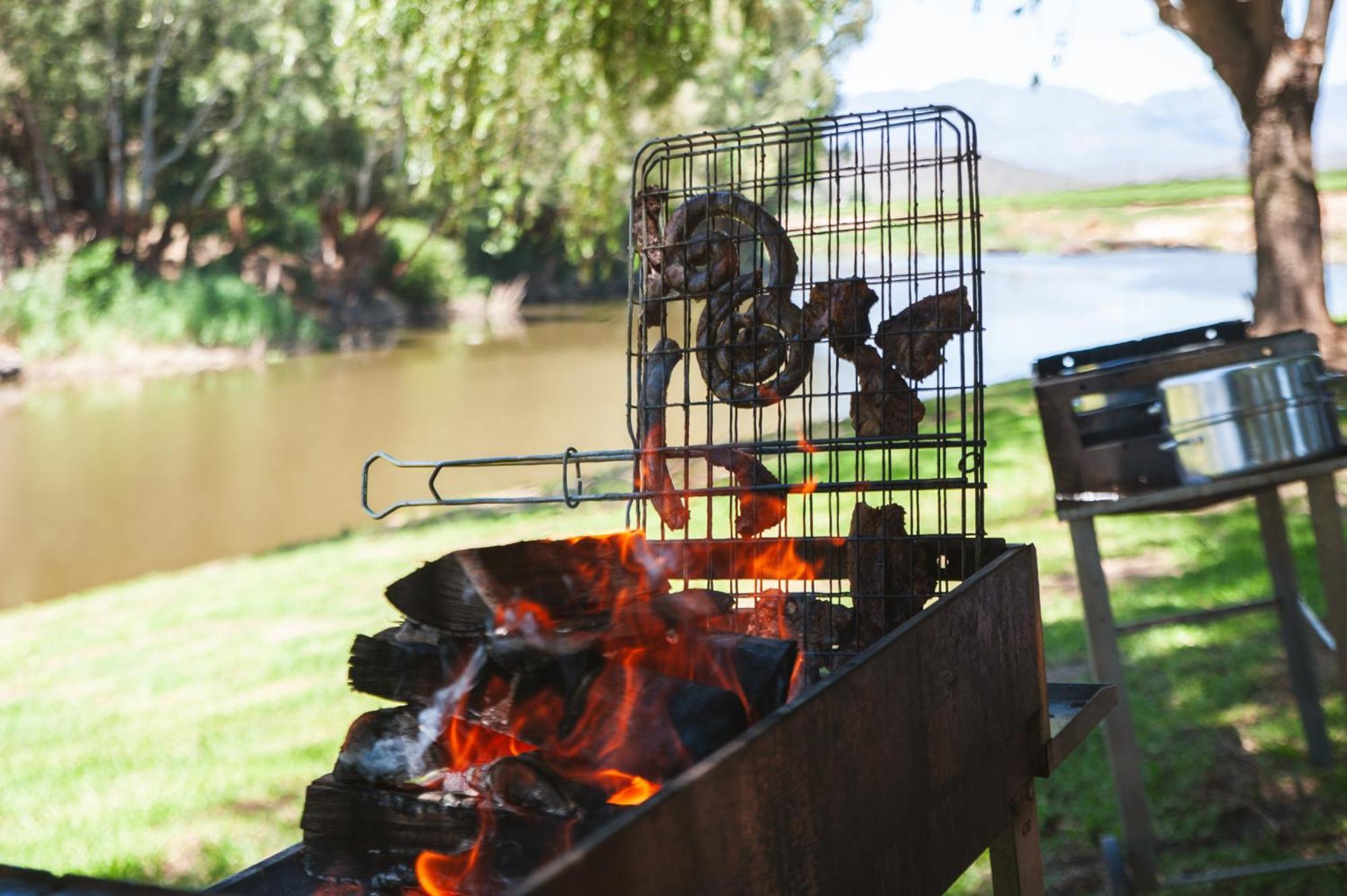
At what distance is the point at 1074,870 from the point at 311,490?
421 inches

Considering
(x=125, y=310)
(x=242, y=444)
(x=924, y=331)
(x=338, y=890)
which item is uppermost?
(x=125, y=310)

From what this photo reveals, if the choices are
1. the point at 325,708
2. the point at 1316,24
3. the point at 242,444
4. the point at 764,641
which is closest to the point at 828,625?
the point at 764,641

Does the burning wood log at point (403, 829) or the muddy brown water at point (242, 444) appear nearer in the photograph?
the burning wood log at point (403, 829)

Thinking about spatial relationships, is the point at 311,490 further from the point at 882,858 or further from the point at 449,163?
the point at 882,858

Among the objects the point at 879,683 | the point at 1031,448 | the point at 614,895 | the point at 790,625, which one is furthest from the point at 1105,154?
the point at 614,895

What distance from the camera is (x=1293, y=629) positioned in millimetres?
3783

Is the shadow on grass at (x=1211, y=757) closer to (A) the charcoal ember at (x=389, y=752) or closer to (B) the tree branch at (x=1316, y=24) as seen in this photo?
(A) the charcoal ember at (x=389, y=752)

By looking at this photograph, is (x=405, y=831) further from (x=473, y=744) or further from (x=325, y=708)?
(x=325, y=708)

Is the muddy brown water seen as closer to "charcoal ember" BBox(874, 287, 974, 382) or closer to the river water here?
the river water

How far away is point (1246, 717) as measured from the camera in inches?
164

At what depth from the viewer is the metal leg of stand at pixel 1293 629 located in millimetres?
3732

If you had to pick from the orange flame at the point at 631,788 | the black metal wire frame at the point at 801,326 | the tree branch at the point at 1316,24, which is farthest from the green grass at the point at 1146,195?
the orange flame at the point at 631,788

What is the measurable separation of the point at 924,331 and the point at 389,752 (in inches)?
45.4

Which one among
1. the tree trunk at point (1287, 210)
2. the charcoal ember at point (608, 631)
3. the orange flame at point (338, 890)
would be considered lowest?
the orange flame at point (338, 890)
